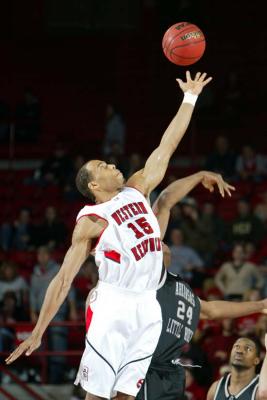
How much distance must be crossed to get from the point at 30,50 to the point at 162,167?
15112mm

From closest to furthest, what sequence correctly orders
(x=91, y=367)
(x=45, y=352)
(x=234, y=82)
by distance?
(x=91, y=367) < (x=45, y=352) < (x=234, y=82)

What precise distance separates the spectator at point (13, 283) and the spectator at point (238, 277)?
2545 millimetres

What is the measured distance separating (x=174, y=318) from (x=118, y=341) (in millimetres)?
467

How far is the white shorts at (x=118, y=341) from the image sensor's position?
7039 millimetres

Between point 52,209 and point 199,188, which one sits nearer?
point 52,209

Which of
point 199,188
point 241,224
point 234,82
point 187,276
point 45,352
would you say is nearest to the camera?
point 45,352

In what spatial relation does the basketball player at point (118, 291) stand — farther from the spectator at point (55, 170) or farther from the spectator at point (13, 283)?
the spectator at point (55, 170)

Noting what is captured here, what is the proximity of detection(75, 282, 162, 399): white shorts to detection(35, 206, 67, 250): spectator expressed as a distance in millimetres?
8784

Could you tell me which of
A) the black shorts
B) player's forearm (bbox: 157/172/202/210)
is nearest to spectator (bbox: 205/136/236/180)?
player's forearm (bbox: 157/172/202/210)

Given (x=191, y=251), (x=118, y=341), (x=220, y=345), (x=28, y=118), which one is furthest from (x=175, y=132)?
(x=28, y=118)

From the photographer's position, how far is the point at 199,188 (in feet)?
57.5

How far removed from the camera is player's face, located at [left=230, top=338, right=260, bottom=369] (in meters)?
8.52

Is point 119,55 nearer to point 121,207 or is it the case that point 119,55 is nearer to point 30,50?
point 30,50

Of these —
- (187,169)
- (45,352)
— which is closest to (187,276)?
(45,352)
